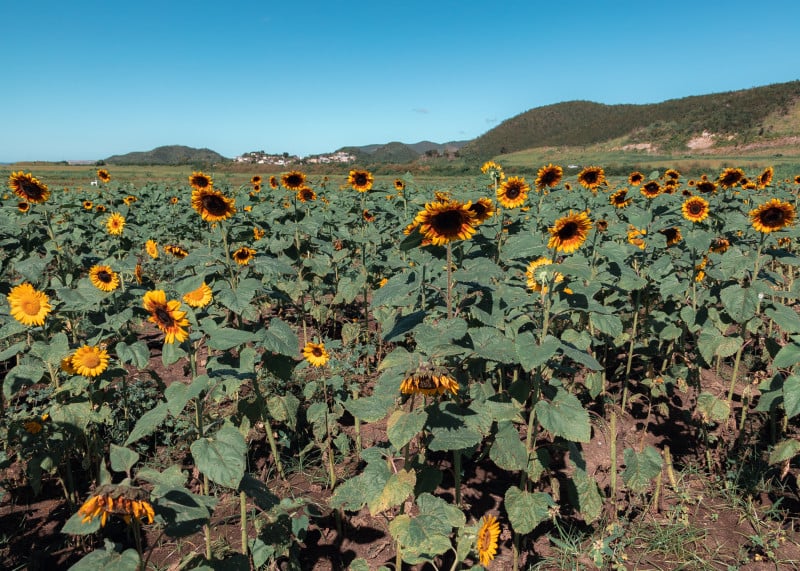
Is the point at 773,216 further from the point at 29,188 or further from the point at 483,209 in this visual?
the point at 29,188

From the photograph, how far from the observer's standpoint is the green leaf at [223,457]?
5.70 feet

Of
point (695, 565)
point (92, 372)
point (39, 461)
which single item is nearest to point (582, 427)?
point (695, 565)

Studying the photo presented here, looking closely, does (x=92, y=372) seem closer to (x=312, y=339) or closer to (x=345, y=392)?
(x=345, y=392)

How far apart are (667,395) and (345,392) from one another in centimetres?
285

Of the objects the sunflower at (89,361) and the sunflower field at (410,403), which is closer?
the sunflower field at (410,403)

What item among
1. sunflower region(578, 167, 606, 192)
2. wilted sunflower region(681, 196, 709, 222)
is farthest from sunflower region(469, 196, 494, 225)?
sunflower region(578, 167, 606, 192)

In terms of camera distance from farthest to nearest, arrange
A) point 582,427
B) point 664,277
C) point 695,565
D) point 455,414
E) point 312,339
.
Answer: point 312,339
point 664,277
point 695,565
point 582,427
point 455,414

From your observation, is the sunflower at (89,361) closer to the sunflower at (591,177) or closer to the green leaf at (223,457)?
the green leaf at (223,457)

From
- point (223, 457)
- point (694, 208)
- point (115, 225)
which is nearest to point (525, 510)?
point (223, 457)

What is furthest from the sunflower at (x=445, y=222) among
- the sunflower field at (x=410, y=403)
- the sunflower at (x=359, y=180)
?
the sunflower at (x=359, y=180)

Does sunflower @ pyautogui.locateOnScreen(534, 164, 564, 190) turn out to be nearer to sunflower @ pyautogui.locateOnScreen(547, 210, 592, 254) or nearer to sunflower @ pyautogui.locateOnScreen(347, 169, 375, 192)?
sunflower @ pyautogui.locateOnScreen(547, 210, 592, 254)

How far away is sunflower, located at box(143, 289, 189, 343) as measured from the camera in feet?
6.76

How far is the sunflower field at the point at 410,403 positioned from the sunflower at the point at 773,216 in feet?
0.05

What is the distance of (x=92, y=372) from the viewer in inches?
112
